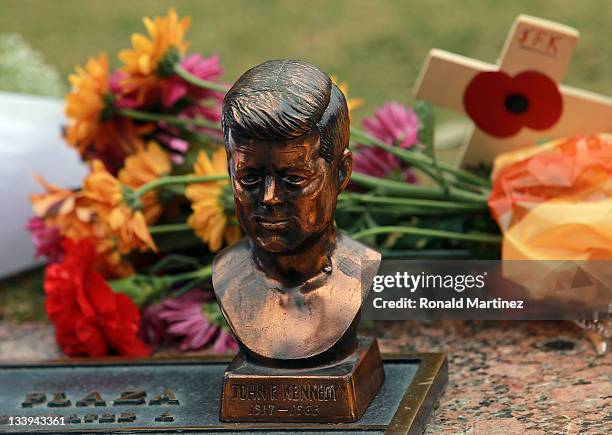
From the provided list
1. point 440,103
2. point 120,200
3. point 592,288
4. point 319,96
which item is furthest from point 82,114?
point 592,288

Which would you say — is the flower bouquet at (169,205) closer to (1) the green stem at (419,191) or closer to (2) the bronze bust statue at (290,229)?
(1) the green stem at (419,191)

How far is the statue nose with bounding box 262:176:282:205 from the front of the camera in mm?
2037

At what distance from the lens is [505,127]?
10.2 feet

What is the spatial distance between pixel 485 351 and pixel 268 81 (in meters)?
0.97

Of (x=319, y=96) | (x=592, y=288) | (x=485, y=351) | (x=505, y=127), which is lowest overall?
(x=485, y=351)

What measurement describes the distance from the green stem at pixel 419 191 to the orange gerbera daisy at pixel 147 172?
49cm

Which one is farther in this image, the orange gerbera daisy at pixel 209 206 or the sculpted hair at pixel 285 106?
the orange gerbera daisy at pixel 209 206

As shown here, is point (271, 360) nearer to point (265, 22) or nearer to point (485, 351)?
point (485, 351)

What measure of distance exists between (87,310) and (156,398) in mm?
467

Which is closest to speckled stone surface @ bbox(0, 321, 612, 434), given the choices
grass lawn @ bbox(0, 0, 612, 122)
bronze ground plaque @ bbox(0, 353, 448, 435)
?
bronze ground plaque @ bbox(0, 353, 448, 435)

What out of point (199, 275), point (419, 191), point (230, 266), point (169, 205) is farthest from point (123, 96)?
point (230, 266)

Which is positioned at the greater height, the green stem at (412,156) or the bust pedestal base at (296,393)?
the green stem at (412,156)

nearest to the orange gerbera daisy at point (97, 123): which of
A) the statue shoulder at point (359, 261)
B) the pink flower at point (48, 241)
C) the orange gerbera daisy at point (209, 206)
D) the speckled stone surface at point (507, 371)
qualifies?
the pink flower at point (48, 241)

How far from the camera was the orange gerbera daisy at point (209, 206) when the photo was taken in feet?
8.93
